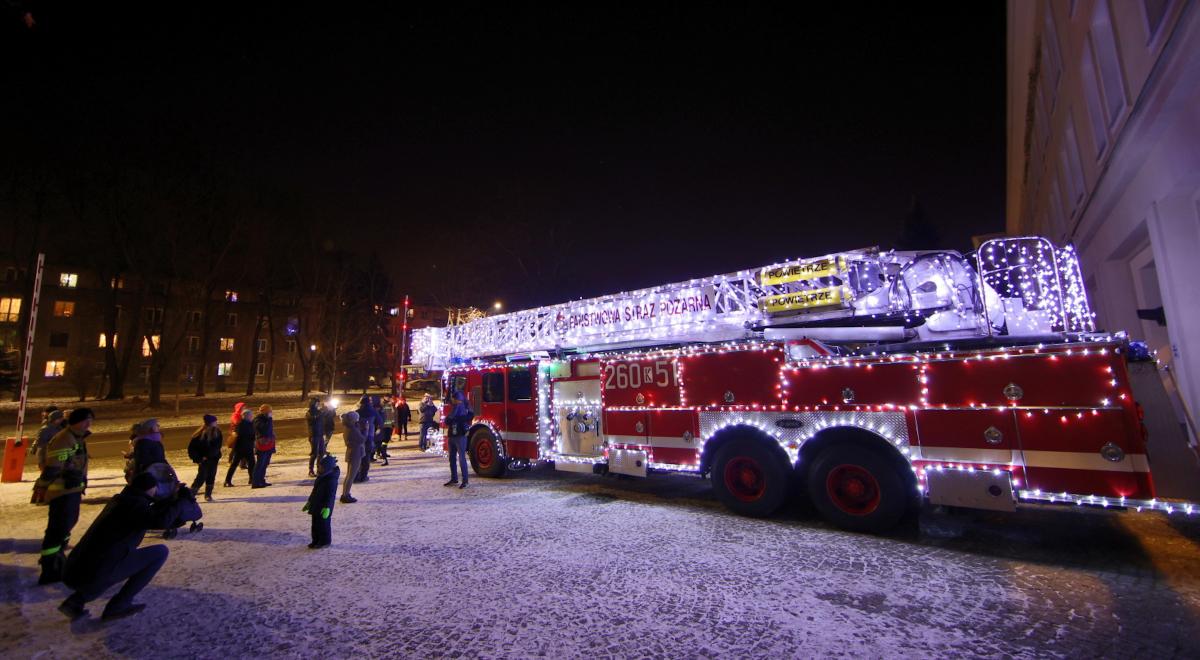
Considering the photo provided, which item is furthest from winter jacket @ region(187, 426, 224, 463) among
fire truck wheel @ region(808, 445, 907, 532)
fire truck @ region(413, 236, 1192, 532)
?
fire truck wheel @ region(808, 445, 907, 532)

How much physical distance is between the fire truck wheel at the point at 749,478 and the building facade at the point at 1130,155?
4088 mm

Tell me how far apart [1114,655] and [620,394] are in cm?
609

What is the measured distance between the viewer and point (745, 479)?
7.02 m

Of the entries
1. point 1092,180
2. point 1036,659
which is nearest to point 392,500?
point 1036,659

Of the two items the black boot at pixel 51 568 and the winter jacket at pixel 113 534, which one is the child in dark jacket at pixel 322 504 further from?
the black boot at pixel 51 568

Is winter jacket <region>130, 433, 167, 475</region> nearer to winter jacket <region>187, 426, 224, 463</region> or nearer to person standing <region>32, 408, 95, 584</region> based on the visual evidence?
person standing <region>32, 408, 95, 584</region>

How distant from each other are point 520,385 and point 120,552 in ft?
21.8

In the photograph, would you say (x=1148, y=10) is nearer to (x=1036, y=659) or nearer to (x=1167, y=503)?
(x=1167, y=503)

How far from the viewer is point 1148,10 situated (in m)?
7.12

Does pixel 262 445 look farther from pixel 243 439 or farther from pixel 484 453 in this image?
pixel 484 453

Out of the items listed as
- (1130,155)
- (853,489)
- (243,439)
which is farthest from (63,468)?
(1130,155)

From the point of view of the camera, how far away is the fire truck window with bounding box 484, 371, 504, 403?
34.5 ft

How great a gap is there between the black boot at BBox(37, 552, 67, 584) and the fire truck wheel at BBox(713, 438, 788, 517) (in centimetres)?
745

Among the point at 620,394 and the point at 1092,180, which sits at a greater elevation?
the point at 1092,180
